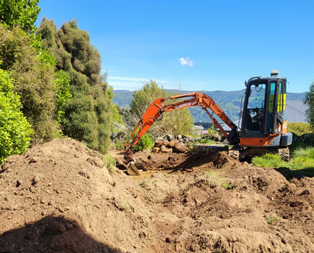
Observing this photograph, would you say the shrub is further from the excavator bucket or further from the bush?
the excavator bucket

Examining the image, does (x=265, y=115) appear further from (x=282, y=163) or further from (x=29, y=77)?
(x=29, y=77)

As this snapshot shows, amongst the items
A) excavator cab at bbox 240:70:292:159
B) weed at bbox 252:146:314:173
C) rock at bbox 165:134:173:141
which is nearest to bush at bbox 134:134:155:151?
rock at bbox 165:134:173:141

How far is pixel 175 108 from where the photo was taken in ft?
34.0

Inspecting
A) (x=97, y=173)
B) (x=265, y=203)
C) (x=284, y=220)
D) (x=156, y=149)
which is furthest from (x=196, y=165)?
(x=97, y=173)

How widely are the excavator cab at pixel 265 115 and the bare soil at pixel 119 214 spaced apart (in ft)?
10.5

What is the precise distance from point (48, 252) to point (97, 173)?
184 centimetres

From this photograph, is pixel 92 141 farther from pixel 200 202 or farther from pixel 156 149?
pixel 200 202

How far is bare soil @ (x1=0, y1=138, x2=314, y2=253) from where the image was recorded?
321 cm

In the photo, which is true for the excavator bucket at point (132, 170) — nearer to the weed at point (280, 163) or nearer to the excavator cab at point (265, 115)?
the excavator cab at point (265, 115)

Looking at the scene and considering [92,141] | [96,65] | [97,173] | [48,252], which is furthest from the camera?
[96,65]

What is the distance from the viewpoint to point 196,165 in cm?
1027

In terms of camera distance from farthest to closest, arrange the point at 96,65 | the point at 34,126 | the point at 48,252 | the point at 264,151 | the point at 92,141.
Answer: the point at 96,65, the point at 92,141, the point at 264,151, the point at 34,126, the point at 48,252

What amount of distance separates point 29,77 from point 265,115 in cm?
728

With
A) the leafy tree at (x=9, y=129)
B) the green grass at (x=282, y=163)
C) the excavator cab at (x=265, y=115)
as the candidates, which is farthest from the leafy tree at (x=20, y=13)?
the green grass at (x=282, y=163)
